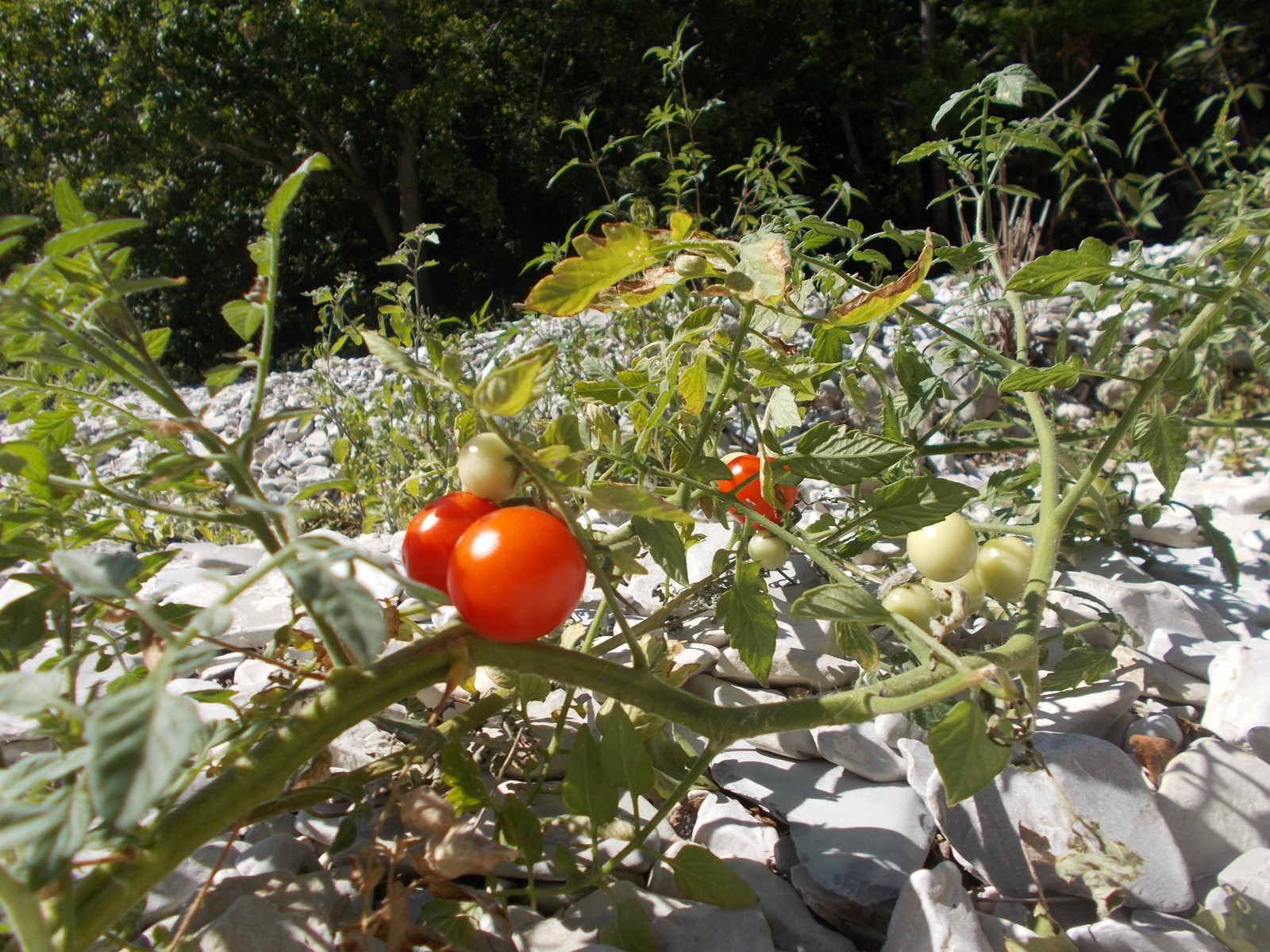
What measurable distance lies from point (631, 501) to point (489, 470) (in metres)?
0.22

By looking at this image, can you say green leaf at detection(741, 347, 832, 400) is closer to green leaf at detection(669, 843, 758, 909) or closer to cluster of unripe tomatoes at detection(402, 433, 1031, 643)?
cluster of unripe tomatoes at detection(402, 433, 1031, 643)

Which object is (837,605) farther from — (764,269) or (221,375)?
(221,375)

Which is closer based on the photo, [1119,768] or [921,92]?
[1119,768]

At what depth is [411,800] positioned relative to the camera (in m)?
0.61

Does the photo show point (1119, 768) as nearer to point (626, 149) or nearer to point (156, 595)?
point (156, 595)

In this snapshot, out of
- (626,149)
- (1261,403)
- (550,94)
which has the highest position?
(550,94)

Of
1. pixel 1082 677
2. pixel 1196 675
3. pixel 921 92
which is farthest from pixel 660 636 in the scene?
pixel 921 92

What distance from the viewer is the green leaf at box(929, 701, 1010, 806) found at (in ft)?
1.76

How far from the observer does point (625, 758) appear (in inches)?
26.9

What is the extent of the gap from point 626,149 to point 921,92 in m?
3.11

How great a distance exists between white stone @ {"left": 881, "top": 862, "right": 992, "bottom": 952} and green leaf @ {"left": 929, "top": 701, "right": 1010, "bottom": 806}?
8.5 inches

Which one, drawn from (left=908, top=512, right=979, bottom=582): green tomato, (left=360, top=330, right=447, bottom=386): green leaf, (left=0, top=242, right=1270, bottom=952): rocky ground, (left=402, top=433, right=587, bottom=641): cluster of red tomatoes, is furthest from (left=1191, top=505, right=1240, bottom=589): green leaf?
(left=360, top=330, right=447, bottom=386): green leaf

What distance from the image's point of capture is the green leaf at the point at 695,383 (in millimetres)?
705

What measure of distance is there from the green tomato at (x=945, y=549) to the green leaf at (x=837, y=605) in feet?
0.81
